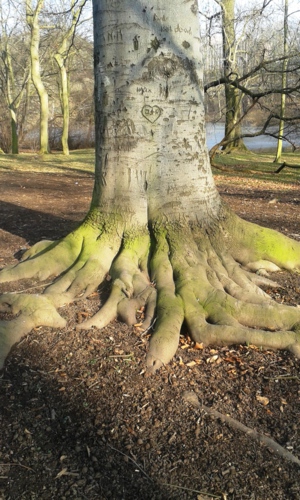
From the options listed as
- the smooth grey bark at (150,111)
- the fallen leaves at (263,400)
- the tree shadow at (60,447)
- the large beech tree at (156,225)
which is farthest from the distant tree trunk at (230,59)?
the tree shadow at (60,447)

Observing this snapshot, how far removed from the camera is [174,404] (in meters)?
2.66

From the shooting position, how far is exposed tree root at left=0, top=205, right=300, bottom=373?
3254 millimetres

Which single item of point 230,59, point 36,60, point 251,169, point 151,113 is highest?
point 36,60

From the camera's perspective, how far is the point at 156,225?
13.2ft

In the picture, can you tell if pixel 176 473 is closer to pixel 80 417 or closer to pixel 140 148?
pixel 80 417

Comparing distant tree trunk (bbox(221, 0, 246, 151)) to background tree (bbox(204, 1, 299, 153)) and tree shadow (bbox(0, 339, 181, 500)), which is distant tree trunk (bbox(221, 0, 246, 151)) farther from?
tree shadow (bbox(0, 339, 181, 500))

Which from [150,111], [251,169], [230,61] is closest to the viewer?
[150,111]

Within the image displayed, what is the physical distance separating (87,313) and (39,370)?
73cm

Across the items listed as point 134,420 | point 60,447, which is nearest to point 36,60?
point 134,420

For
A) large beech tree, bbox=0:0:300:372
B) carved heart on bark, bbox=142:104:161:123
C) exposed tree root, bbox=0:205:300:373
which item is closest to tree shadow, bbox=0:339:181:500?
exposed tree root, bbox=0:205:300:373

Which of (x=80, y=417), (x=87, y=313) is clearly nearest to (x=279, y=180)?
(x=87, y=313)

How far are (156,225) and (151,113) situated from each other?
965 mm

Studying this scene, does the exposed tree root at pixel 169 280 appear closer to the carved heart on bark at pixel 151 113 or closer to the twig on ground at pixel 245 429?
the twig on ground at pixel 245 429

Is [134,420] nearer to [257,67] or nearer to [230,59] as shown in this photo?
[257,67]
